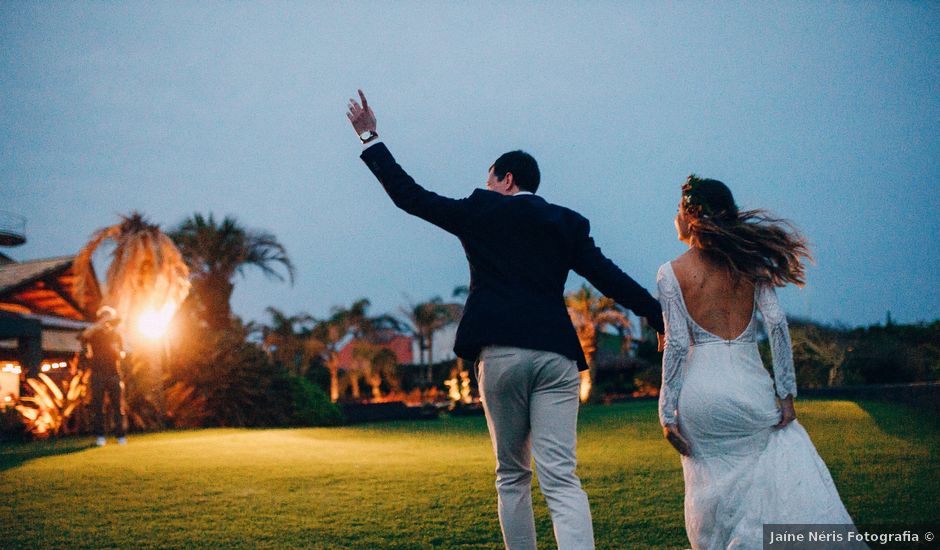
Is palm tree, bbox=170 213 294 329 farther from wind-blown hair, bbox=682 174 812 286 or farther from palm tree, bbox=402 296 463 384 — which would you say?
wind-blown hair, bbox=682 174 812 286

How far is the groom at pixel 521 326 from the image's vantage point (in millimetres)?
3172

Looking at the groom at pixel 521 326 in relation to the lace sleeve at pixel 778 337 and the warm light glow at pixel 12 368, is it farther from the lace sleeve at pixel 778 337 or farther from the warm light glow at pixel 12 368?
the warm light glow at pixel 12 368

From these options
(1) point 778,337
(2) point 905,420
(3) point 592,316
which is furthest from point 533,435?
(3) point 592,316

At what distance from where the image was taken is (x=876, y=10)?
12800cm

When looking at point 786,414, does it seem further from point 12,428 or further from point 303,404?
point 303,404

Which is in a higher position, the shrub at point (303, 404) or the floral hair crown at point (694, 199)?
the floral hair crown at point (694, 199)

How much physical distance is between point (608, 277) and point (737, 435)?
39.1 inches

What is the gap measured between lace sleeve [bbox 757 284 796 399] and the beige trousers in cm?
91

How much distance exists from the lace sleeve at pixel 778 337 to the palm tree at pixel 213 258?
2957 cm

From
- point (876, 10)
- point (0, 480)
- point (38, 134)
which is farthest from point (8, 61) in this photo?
point (876, 10)

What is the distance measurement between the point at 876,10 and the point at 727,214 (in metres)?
152

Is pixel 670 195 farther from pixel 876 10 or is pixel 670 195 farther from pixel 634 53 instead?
pixel 876 10

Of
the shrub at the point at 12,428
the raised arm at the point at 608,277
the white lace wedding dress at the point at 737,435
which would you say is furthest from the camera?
the shrub at the point at 12,428

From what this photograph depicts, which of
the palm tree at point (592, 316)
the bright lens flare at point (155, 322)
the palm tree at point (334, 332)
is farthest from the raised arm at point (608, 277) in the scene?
the palm tree at point (334, 332)
